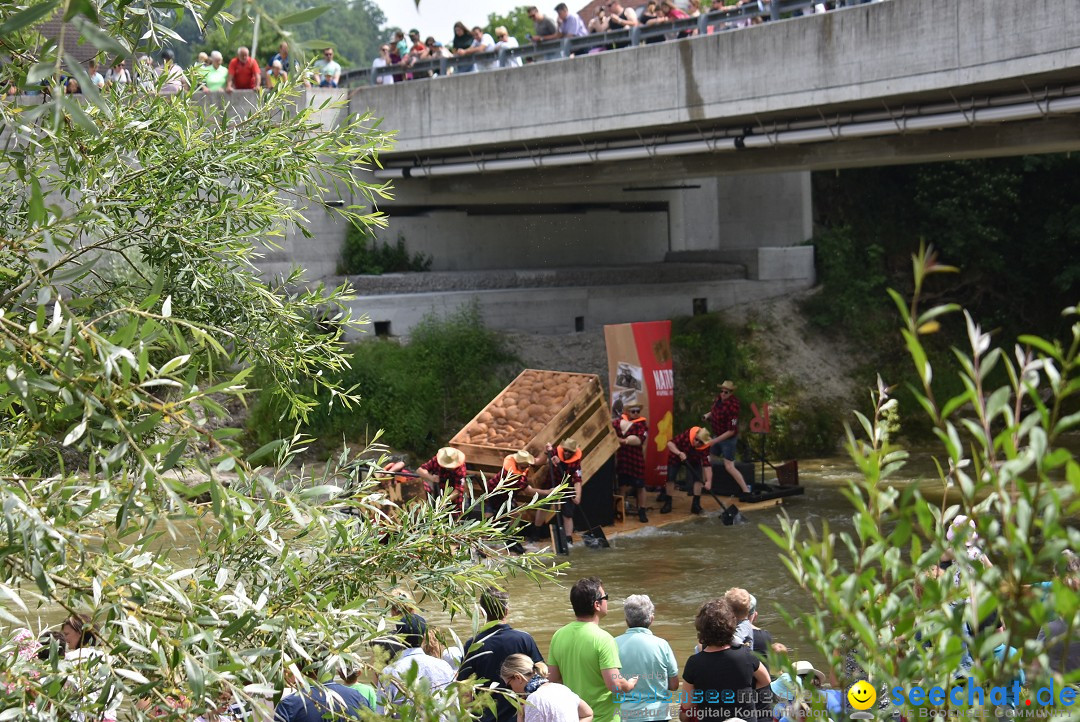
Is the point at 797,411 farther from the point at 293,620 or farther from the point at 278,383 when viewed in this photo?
the point at 293,620

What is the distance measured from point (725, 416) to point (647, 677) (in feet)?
32.4

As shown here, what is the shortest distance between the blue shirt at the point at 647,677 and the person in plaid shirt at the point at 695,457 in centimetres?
938

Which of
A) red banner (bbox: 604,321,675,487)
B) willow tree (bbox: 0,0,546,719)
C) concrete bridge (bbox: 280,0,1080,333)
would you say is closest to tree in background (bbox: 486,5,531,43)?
concrete bridge (bbox: 280,0,1080,333)

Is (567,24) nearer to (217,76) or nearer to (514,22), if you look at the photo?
(217,76)

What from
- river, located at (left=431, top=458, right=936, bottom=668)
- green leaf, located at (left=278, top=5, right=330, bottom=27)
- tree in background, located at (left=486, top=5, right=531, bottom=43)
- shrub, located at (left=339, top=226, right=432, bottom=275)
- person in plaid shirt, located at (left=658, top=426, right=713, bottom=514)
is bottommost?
river, located at (left=431, top=458, right=936, bottom=668)

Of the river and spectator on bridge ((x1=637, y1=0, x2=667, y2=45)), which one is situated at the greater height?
spectator on bridge ((x1=637, y1=0, x2=667, y2=45))

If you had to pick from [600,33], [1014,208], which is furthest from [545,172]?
[1014,208]

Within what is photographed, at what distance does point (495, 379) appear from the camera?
69.1 ft

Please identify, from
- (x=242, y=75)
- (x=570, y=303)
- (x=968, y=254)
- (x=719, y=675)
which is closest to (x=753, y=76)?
(x=570, y=303)

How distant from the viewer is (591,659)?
6.17 m

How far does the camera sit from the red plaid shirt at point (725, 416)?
16.0m

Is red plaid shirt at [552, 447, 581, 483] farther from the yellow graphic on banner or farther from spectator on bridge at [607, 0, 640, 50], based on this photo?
spectator on bridge at [607, 0, 640, 50]

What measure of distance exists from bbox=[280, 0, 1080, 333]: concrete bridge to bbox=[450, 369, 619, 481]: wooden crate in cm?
464

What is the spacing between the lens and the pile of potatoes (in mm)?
14992
